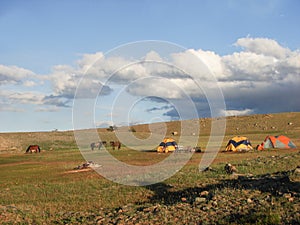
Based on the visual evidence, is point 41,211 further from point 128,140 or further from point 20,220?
point 128,140

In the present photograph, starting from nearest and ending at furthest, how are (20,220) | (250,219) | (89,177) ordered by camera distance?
(250,219)
(20,220)
(89,177)

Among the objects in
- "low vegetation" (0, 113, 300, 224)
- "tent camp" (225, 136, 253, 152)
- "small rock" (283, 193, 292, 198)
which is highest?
"tent camp" (225, 136, 253, 152)

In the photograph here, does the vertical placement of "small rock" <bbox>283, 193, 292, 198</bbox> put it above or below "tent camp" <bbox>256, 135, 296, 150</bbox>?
below

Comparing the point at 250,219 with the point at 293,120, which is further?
the point at 293,120

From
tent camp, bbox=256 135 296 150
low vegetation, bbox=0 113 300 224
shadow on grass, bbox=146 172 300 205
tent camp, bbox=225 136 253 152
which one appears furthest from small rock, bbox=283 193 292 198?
tent camp, bbox=256 135 296 150

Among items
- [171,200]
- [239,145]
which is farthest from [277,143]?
[171,200]

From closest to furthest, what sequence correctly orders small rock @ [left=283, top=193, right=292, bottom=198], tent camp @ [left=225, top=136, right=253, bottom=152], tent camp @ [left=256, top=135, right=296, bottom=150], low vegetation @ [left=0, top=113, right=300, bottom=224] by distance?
low vegetation @ [left=0, top=113, right=300, bottom=224] < small rock @ [left=283, top=193, right=292, bottom=198] < tent camp @ [left=225, top=136, right=253, bottom=152] < tent camp @ [left=256, top=135, right=296, bottom=150]

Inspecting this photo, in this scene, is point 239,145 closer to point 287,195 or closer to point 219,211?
point 287,195

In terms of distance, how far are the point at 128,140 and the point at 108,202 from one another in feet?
266

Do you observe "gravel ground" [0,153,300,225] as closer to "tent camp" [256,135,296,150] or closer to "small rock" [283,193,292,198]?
"small rock" [283,193,292,198]

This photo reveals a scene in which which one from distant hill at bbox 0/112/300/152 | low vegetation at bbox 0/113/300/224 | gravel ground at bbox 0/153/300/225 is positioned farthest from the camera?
distant hill at bbox 0/112/300/152

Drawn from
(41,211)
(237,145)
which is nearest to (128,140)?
(237,145)

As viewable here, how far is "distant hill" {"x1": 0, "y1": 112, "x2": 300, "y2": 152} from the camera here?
4021 inches

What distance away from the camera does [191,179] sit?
2605cm
